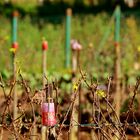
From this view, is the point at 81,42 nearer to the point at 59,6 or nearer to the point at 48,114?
the point at 59,6

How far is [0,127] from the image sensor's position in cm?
385

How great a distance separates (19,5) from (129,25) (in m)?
10.7

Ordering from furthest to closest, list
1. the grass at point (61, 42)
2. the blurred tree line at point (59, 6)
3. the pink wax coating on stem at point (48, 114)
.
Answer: the blurred tree line at point (59, 6) < the grass at point (61, 42) < the pink wax coating on stem at point (48, 114)

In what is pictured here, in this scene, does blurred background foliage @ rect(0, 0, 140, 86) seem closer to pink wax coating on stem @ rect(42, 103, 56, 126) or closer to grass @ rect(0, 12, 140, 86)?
grass @ rect(0, 12, 140, 86)

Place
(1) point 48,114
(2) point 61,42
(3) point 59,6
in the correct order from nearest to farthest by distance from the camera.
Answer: (1) point 48,114, (2) point 61,42, (3) point 59,6

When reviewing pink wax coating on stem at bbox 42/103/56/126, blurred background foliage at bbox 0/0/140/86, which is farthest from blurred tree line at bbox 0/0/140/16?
pink wax coating on stem at bbox 42/103/56/126

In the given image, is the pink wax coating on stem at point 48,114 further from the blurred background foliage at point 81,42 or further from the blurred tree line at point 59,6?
the blurred tree line at point 59,6

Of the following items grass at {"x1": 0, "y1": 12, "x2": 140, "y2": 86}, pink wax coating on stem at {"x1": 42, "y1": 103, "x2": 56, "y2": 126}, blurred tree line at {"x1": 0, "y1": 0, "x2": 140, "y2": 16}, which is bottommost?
pink wax coating on stem at {"x1": 42, "y1": 103, "x2": 56, "y2": 126}

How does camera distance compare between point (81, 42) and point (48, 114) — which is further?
point (81, 42)

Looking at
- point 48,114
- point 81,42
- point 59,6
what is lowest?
point 48,114


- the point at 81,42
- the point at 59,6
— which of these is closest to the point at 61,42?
the point at 81,42

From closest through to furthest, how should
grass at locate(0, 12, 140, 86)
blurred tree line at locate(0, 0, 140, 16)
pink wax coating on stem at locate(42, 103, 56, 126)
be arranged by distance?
1. pink wax coating on stem at locate(42, 103, 56, 126)
2. grass at locate(0, 12, 140, 86)
3. blurred tree line at locate(0, 0, 140, 16)

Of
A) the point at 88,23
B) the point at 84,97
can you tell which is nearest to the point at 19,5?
the point at 88,23

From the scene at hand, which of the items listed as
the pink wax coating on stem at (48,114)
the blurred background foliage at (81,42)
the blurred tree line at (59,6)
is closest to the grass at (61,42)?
the blurred background foliage at (81,42)
